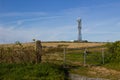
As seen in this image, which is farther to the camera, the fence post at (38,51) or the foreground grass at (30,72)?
the fence post at (38,51)

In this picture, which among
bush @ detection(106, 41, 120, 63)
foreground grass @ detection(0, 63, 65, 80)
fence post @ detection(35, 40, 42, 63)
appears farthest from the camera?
bush @ detection(106, 41, 120, 63)

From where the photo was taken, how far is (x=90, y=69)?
2669 cm

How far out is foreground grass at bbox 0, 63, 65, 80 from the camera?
21.5m

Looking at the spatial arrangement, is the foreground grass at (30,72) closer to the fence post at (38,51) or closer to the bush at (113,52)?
the fence post at (38,51)

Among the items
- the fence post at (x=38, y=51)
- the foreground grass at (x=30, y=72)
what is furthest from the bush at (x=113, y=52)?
the foreground grass at (x=30, y=72)

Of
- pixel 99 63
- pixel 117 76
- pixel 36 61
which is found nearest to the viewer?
pixel 117 76

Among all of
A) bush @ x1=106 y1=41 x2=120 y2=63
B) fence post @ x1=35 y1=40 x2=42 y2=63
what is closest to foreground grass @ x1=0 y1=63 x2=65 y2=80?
fence post @ x1=35 y1=40 x2=42 y2=63

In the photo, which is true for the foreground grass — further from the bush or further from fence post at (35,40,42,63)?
the bush

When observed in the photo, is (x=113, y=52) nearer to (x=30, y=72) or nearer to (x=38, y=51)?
(x=38, y=51)

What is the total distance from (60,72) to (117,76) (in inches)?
147

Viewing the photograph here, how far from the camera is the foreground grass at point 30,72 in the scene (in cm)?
2148

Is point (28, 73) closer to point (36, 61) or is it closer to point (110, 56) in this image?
point (36, 61)

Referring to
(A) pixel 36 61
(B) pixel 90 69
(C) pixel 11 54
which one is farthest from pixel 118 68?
(C) pixel 11 54

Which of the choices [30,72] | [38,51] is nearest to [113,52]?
[38,51]
